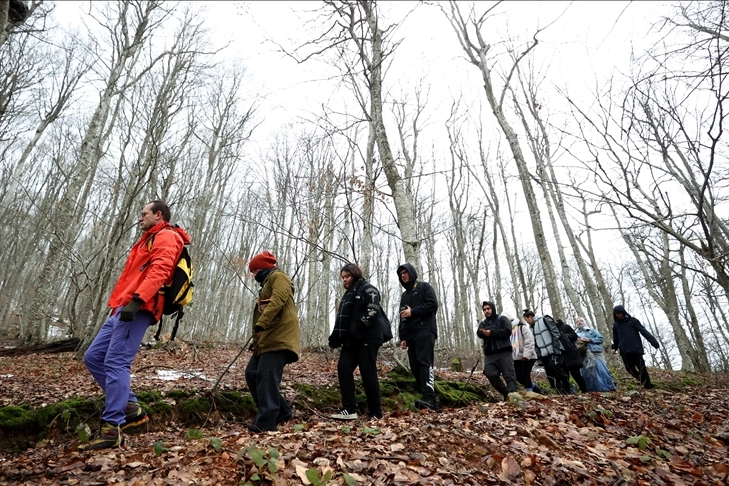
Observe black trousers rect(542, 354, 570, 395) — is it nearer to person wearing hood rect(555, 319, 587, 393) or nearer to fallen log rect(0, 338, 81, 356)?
person wearing hood rect(555, 319, 587, 393)

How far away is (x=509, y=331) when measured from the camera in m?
5.73

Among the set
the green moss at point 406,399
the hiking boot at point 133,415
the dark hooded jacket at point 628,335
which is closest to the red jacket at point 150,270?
the hiking boot at point 133,415

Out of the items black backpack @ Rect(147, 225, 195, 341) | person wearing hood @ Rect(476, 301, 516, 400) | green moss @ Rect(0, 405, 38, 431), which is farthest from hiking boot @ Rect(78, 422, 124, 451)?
person wearing hood @ Rect(476, 301, 516, 400)

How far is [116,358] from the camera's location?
285cm

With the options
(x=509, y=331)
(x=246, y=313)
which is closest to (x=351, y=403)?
(x=509, y=331)

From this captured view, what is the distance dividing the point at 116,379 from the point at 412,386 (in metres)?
4.43

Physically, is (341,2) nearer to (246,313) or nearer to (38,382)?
(38,382)

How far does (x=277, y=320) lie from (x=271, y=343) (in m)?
0.22

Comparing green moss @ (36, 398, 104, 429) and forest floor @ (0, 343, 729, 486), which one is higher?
green moss @ (36, 398, 104, 429)

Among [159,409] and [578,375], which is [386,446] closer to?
[159,409]

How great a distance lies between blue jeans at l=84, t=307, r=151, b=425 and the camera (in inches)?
110

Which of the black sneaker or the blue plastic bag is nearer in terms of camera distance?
the black sneaker

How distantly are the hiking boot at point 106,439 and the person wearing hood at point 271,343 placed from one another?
1.03m

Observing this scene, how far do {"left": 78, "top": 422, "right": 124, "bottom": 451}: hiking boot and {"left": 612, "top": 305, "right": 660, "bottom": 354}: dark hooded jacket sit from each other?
8.58 meters
